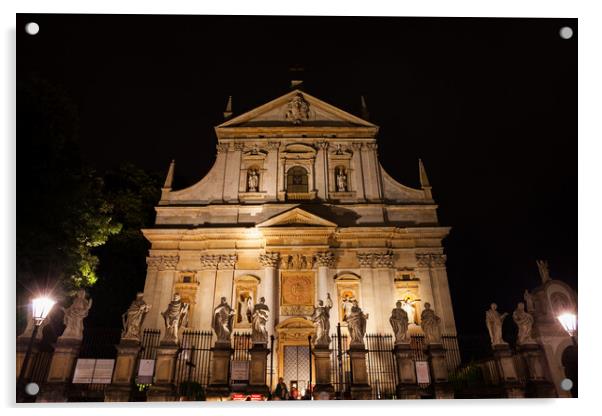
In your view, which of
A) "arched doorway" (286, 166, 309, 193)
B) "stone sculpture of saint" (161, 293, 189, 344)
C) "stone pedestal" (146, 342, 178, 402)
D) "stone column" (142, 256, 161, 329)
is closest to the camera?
"stone pedestal" (146, 342, 178, 402)

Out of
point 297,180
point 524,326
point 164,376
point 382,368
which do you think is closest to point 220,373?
point 164,376

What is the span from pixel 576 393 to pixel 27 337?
8853 mm

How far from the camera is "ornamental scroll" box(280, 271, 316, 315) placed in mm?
14680

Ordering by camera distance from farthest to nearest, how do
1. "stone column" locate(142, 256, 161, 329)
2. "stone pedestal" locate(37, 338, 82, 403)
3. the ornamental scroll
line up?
"stone column" locate(142, 256, 161, 329)
the ornamental scroll
"stone pedestal" locate(37, 338, 82, 403)

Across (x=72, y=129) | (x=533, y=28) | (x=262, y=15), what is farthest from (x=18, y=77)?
(x=533, y=28)

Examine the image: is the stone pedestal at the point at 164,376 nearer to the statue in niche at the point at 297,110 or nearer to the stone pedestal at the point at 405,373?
the stone pedestal at the point at 405,373

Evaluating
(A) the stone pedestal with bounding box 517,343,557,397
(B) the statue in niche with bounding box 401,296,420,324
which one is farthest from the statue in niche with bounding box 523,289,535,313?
(B) the statue in niche with bounding box 401,296,420,324

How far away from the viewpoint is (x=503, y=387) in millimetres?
8891

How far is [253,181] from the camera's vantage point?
1730 centimetres

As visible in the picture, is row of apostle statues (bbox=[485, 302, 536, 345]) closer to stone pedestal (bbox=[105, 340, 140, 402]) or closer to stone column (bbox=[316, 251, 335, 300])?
stone column (bbox=[316, 251, 335, 300])

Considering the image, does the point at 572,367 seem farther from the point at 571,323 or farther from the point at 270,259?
the point at 270,259

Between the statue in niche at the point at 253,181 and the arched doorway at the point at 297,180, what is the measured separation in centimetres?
116

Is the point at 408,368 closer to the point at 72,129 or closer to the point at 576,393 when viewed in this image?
the point at 576,393

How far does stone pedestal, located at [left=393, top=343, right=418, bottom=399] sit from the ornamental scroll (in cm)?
557
